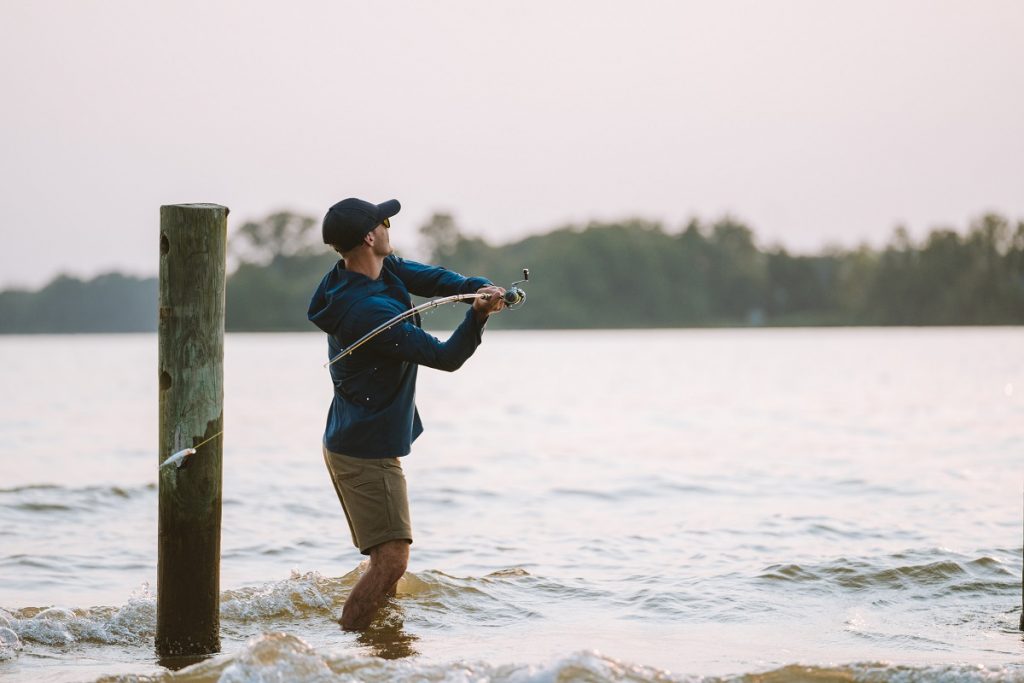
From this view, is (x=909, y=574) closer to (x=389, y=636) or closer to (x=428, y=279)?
(x=389, y=636)

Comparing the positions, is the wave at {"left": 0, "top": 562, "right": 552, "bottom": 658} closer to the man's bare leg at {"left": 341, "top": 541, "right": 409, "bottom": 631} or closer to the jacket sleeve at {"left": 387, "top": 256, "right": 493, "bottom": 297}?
→ the man's bare leg at {"left": 341, "top": 541, "right": 409, "bottom": 631}

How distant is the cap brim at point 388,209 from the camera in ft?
20.1

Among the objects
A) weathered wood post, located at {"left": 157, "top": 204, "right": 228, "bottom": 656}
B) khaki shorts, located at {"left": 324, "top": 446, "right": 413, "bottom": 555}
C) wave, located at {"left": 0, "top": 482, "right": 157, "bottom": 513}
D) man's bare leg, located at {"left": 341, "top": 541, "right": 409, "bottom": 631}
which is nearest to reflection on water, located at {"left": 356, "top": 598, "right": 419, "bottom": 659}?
man's bare leg, located at {"left": 341, "top": 541, "right": 409, "bottom": 631}

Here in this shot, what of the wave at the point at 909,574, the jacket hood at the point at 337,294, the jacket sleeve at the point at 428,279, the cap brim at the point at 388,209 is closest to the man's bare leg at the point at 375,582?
the jacket hood at the point at 337,294

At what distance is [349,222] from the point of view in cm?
600

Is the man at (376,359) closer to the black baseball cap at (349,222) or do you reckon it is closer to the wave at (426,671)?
the black baseball cap at (349,222)

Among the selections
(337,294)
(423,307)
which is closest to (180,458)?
(337,294)

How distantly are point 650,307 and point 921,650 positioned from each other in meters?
117

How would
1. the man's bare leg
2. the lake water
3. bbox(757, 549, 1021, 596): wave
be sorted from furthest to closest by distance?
bbox(757, 549, 1021, 596): wave → the lake water → the man's bare leg

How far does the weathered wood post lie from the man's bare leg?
0.81 metres

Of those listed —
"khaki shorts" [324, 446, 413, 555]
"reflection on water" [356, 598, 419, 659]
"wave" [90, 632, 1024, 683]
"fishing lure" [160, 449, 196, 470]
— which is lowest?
"reflection on water" [356, 598, 419, 659]

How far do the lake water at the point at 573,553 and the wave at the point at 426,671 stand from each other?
1 centimetres

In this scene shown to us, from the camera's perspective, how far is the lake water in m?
6.72

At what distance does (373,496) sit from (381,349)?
85 centimetres
